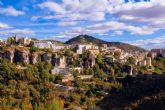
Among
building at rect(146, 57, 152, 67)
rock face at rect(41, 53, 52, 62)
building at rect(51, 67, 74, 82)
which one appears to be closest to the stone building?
rock face at rect(41, 53, 52, 62)

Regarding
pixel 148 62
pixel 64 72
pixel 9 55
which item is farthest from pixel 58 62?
pixel 148 62

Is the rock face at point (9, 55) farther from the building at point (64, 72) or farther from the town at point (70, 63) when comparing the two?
Answer: the building at point (64, 72)

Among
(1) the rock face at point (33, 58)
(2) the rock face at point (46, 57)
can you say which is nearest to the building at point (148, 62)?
(2) the rock face at point (46, 57)

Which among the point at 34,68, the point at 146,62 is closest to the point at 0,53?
the point at 34,68

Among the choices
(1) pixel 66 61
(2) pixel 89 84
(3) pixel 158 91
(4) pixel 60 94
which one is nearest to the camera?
(3) pixel 158 91

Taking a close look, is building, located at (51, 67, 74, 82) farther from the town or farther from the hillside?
the hillside

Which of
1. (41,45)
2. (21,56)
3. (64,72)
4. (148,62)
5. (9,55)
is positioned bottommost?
(64,72)

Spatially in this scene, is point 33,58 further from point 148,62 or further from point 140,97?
point 140,97

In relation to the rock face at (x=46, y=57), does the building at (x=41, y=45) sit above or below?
above

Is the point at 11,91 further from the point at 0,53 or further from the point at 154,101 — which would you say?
the point at 154,101

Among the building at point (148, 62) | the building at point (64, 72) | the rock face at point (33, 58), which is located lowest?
the building at point (64, 72)

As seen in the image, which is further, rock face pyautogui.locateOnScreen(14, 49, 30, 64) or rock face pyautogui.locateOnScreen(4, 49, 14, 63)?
rock face pyautogui.locateOnScreen(14, 49, 30, 64)
